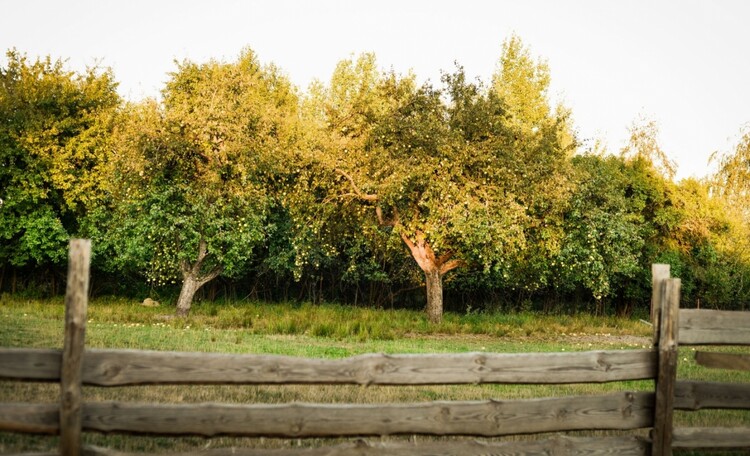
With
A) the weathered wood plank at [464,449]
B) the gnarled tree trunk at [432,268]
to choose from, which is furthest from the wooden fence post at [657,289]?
the gnarled tree trunk at [432,268]

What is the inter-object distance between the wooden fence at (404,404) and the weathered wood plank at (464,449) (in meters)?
0.01

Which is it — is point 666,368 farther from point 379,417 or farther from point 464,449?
point 379,417

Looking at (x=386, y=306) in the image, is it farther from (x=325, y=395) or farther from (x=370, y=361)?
(x=370, y=361)

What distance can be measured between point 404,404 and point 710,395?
11.9ft

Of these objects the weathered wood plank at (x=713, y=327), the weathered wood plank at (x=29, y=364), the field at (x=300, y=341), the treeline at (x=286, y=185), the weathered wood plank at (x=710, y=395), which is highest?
the treeline at (x=286, y=185)

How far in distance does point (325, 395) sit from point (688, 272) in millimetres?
36212

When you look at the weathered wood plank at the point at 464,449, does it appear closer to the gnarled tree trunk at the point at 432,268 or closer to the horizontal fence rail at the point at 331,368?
the horizontal fence rail at the point at 331,368

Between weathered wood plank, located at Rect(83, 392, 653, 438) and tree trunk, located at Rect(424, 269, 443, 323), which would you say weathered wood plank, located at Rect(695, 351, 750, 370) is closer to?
weathered wood plank, located at Rect(83, 392, 653, 438)

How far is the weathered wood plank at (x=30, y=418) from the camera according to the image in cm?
604

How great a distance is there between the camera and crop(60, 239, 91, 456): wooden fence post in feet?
19.8

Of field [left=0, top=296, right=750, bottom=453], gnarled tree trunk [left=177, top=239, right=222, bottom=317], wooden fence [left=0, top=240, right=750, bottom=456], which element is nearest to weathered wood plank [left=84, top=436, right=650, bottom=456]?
wooden fence [left=0, top=240, right=750, bottom=456]

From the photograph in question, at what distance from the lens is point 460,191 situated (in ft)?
78.8

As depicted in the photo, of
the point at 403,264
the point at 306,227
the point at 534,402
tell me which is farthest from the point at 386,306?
the point at 534,402

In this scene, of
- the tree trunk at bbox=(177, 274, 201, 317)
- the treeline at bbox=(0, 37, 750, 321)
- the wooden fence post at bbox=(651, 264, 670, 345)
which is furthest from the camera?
the tree trunk at bbox=(177, 274, 201, 317)
